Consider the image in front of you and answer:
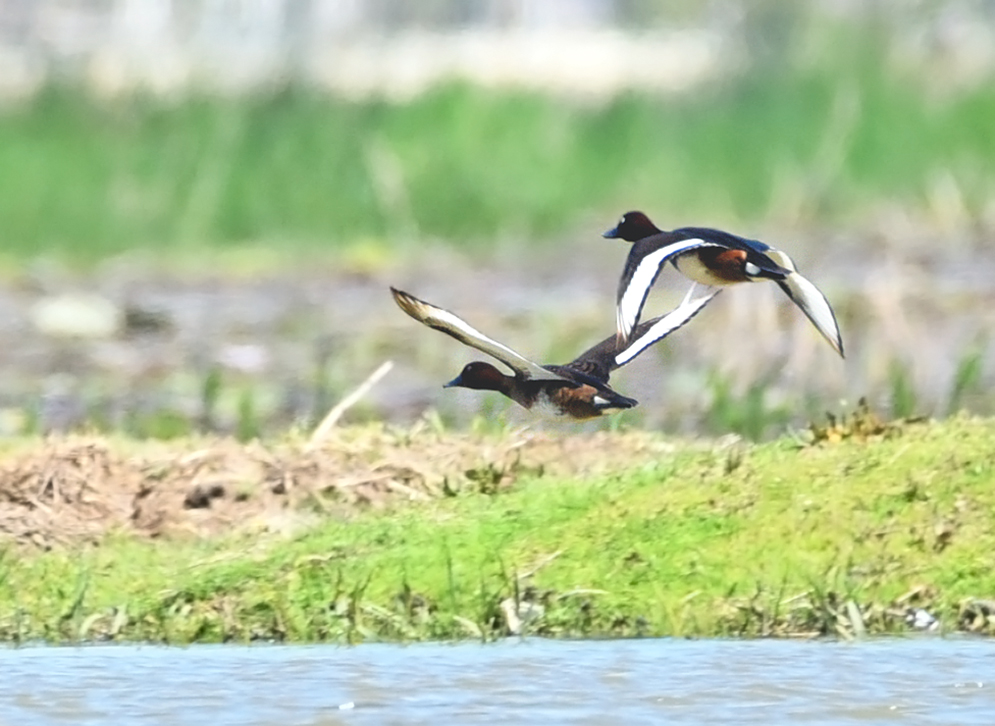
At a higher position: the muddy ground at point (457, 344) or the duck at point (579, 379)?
the muddy ground at point (457, 344)

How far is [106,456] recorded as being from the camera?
8.39 meters

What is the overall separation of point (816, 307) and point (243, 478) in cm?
212

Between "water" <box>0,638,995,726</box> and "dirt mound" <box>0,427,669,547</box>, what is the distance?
3.77ft

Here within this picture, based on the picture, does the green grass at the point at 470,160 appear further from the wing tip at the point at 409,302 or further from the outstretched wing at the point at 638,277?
the wing tip at the point at 409,302

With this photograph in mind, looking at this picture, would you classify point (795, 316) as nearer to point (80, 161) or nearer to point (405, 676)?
point (80, 161)

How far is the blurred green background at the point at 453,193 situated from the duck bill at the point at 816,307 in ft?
15.7

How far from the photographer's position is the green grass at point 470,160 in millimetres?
15555

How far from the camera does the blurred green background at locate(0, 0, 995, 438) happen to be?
13188 mm

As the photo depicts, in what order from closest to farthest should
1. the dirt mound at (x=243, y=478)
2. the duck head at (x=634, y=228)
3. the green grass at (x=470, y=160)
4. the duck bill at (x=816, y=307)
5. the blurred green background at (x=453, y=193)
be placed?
the duck bill at (x=816, y=307) → the duck head at (x=634, y=228) → the dirt mound at (x=243, y=478) → the blurred green background at (x=453, y=193) → the green grass at (x=470, y=160)

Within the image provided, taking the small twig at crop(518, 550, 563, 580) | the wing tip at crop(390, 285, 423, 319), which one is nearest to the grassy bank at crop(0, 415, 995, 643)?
the small twig at crop(518, 550, 563, 580)

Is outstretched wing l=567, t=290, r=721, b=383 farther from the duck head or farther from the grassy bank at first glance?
the grassy bank

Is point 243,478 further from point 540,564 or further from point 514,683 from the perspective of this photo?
point 514,683

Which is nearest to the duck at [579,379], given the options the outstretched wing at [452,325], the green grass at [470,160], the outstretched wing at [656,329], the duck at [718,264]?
the outstretched wing at [656,329]

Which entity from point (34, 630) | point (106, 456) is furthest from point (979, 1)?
point (34, 630)
